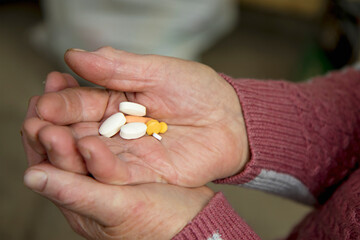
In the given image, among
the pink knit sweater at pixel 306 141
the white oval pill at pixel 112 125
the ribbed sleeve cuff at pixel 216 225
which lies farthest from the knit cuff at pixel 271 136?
the white oval pill at pixel 112 125

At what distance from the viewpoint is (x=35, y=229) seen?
54.2 inches

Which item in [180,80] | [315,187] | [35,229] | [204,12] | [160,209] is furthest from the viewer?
[204,12]

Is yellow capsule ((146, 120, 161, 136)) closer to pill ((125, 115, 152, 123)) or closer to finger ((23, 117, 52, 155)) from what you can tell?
pill ((125, 115, 152, 123))

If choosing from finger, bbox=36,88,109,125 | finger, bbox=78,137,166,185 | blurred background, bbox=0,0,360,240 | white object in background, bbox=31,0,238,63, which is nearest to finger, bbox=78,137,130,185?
finger, bbox=78,137,166,185

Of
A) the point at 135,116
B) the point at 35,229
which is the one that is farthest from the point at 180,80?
the point at 35,229

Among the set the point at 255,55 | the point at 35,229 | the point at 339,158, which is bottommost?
the point at 35,229

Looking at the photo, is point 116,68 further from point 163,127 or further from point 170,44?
Result: point 170,44

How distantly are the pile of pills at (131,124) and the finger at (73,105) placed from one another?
0.11 ft

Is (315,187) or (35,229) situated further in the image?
(35,229)

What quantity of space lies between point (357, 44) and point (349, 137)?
1168mm

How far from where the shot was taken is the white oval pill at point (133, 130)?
663 millimetres

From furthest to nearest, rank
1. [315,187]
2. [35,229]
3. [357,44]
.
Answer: [357,44]
[35,229]
[315,187]

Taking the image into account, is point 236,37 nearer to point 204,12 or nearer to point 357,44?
point 204,12

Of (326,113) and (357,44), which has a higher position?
(326,113)
